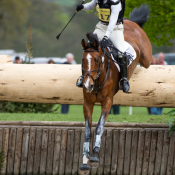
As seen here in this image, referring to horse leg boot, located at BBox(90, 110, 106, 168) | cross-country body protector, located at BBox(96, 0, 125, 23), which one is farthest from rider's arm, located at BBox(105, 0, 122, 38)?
horse leg boot, located at BBox(90, 110, 106, 168)

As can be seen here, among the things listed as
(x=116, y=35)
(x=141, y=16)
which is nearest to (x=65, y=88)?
(x=116, y=35)

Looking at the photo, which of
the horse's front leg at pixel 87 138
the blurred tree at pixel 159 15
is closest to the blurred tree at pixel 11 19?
the blurred tree at pixel 159 15

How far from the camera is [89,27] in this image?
148ft

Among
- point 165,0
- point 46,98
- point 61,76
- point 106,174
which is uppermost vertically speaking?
point 165,0

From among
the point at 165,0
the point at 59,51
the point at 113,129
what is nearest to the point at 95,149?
the point at 113,129

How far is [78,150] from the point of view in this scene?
6.26 m

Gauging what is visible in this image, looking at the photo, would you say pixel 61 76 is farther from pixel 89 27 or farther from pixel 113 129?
pixel 89 27

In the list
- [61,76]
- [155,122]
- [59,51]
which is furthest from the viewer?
[59,51]

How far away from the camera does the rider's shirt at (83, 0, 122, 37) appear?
16.9ft

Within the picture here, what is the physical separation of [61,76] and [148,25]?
4.87 metres

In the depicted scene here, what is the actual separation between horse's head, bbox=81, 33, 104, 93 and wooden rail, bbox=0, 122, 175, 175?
1855 millimetres

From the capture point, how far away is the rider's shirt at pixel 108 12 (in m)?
5.15

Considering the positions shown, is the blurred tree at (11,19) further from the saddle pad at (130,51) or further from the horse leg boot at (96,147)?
the horse leg boot at (96,147)

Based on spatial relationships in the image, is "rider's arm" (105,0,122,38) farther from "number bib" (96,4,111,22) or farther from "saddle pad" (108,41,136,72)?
"saddle pad" (108,41,136,72)
